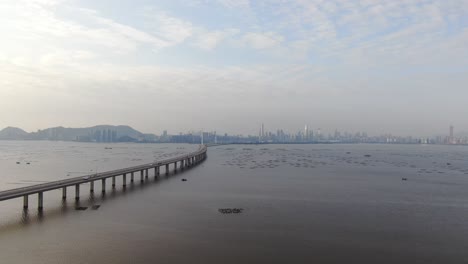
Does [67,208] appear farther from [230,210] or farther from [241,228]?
[241,228]

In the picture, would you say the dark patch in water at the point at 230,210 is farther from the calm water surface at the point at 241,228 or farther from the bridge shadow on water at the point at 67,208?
the bridge shadow on water at the point at 67,208

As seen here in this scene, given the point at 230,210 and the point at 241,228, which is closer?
the point at 241,228

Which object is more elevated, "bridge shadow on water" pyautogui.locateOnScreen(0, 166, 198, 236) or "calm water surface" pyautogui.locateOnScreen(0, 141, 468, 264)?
"bridge shadow on water" pyautogui.locateOnScreen(0, 166, 198, 236)

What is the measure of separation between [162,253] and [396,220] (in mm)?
16352

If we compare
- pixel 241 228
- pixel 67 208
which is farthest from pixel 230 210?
pixel 67 208

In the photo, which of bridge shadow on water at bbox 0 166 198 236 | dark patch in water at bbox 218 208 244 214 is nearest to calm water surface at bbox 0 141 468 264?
bridge shadow on water at bbox 0 166 198 236

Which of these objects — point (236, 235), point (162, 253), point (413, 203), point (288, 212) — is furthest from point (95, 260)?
point (413, 203)

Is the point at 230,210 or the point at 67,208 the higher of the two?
the point at 67,208

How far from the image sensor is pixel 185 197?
36312 mm

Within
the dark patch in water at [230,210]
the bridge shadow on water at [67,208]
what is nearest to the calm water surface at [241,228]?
the bridge shadow on water at [67,208]

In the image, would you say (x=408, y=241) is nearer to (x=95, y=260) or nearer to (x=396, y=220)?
(x=396, y=220)

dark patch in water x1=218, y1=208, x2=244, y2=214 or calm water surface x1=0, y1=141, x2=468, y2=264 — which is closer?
calm water surface x1=0, y1=141, x2=468, y2=264

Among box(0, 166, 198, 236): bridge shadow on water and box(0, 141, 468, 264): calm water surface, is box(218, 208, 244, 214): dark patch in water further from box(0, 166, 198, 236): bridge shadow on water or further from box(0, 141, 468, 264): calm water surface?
A: box(0, 166, 198, 236): bridge shadow on water

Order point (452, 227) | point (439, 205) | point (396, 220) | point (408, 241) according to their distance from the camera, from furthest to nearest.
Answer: point (439, 205) → point (396, 220) → point (452, 227) → point (408, 241)
